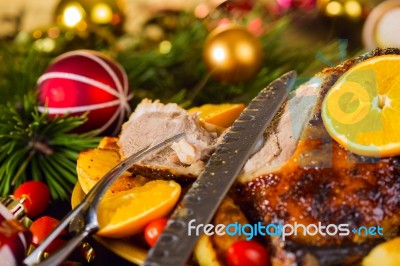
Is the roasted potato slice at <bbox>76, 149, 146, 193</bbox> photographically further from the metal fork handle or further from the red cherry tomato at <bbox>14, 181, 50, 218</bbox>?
the red cherry tomato at <bbox>14, 181, 50, 218</bbox>

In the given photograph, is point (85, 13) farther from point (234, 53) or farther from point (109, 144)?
point (109, 144)

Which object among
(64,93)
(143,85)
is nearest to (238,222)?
(64,93)

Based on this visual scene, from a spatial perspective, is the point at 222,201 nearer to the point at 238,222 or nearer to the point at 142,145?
the point at 238,222

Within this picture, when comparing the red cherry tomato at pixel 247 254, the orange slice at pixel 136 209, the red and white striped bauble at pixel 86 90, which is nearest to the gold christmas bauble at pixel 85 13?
the red and white striped bauble at pixel 86 90

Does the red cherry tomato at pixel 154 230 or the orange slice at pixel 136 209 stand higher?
the orange slice at pixel 136 209

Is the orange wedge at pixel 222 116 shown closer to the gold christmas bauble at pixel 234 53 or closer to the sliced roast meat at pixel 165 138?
the sliced roast meat at pixel 165 138

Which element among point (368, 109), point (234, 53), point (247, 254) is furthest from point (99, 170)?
point (234, 53)
